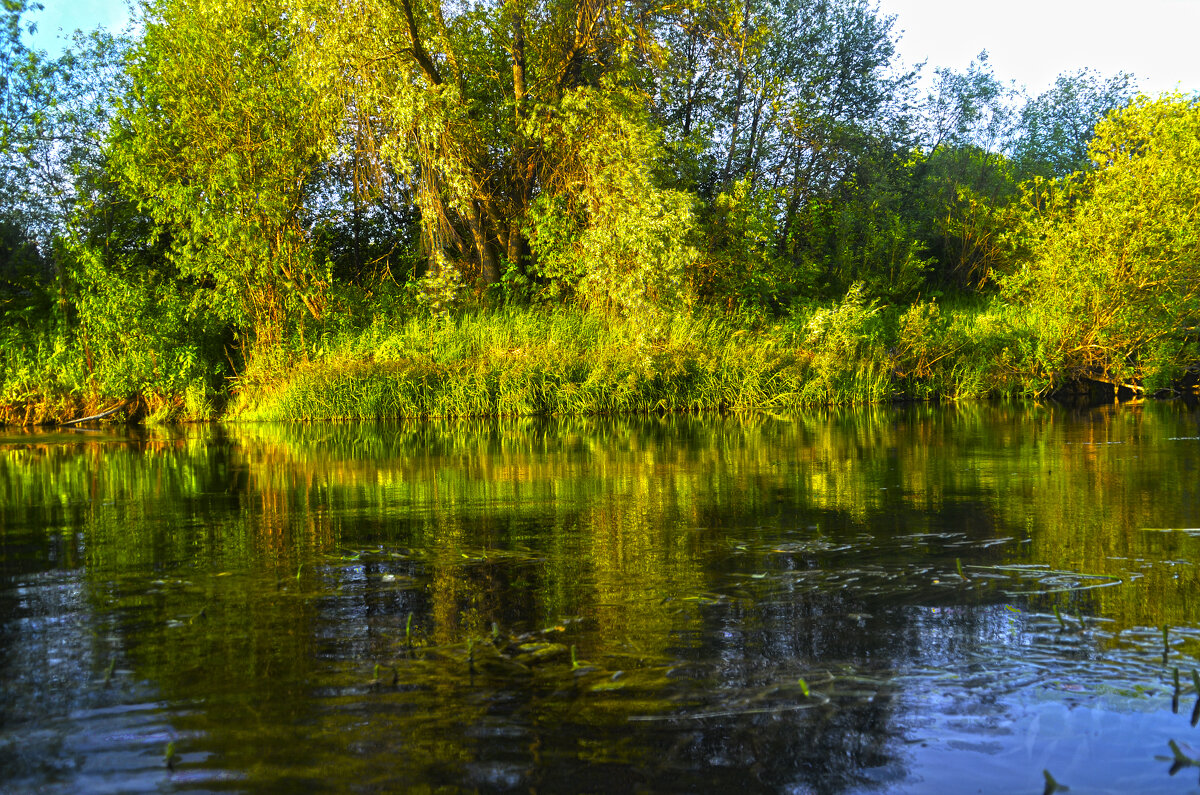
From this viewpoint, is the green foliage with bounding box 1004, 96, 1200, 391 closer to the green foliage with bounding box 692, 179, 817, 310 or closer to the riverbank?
the riverbank

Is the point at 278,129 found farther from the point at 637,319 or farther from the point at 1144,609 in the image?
the point at 1144,609

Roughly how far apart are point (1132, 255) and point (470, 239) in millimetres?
15863

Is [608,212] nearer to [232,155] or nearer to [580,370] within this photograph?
[580,370]

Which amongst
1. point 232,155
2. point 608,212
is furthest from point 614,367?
point 232,155

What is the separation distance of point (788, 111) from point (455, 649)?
2585cm

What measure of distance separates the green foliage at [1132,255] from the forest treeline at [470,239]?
66 millimetres

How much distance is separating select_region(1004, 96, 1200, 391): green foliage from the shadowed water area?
1327cm

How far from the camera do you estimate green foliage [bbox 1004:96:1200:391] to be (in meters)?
19.2

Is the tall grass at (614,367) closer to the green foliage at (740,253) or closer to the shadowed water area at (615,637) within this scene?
the green foliage at (740,253)

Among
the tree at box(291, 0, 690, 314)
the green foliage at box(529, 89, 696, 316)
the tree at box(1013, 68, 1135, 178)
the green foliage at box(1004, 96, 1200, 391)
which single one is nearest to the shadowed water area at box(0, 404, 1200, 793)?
the green foliage at box(529, 89, 696, 316)

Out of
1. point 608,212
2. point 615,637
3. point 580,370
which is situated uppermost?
point 608,212

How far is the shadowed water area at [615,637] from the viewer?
9.11 ft

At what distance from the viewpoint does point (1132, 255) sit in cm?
1944

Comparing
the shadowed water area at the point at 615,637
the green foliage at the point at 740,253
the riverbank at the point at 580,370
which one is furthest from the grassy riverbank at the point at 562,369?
the shadowed water area at the point at 615,637
